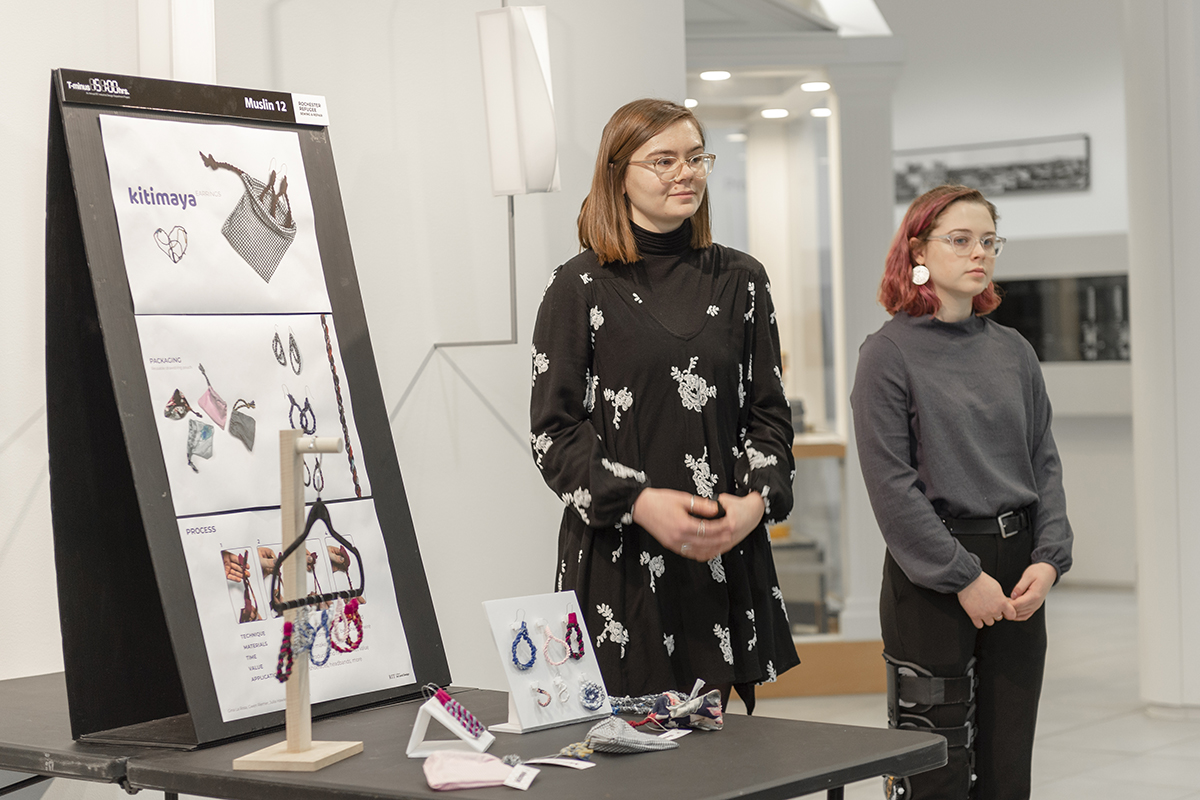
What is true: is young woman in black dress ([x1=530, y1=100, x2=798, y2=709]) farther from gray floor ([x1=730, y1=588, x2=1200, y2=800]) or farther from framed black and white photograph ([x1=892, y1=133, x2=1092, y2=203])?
framed black and white photograph ([x1=892, y1=133, x2=1092, y2=203])

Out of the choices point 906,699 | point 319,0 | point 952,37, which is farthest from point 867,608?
point 952,37

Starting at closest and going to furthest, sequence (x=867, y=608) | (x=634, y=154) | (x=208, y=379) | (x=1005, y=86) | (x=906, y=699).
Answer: (x=208, y=379) → (x=634, y=154) → (x=906, y=699) → (x=867, y=608) → (x=1005, y=86)

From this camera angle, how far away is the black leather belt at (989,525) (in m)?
2.42

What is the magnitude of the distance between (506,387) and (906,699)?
51.3 inches

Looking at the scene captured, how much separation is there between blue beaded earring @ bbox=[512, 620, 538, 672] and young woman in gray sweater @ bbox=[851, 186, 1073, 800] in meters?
1.00

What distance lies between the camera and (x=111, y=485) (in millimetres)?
1842

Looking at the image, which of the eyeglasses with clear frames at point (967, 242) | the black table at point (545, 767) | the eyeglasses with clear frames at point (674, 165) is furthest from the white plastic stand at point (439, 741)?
the eyeglasses with clear frames at point (967, 242)

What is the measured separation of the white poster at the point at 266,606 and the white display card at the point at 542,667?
294 mm

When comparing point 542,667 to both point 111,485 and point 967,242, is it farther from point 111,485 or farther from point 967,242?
point 967,242

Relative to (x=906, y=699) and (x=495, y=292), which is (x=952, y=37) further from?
(x=906, y=699)

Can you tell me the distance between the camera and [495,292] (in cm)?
323

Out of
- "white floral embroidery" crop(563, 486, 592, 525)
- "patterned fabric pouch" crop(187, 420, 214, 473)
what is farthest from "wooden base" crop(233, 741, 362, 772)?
"white floral embroidery" crop(563, 486, 592, 525)

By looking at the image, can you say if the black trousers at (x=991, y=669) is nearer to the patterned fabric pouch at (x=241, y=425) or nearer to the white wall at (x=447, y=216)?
the white wall at (x=447, y=216)

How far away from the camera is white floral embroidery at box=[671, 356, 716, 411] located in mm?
2055
